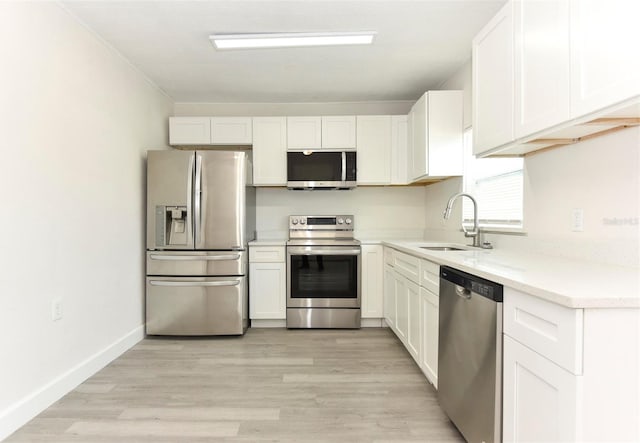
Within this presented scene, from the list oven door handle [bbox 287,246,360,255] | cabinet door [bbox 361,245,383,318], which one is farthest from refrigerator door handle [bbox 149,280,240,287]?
cabinet door [bbox 361,245,383,318]

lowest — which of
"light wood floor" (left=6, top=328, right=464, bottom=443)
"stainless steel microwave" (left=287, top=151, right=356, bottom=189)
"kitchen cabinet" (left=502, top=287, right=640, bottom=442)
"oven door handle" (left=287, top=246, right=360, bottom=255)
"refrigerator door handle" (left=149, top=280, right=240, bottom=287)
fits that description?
"light wood floor" (left=6, top=328, right=464, bottom=443)

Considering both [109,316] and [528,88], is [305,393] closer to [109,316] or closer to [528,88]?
[109,316]

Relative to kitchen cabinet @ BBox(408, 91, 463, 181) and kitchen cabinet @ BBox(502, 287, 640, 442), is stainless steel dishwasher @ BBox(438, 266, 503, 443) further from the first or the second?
kitchen cabinet @ BBox(408, 91, 463, 181)

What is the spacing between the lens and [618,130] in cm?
158

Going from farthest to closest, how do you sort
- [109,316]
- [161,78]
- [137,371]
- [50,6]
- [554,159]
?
[161,78] < [109,316] < [137,371] < [50,6] < [554,159]

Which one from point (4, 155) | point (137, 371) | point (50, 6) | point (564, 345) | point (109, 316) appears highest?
point (50, 6)

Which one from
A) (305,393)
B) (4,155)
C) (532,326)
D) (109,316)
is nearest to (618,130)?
(532,326)

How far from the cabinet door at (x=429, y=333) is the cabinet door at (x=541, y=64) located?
1.07m

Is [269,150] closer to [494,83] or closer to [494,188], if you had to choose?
A: [494,188]

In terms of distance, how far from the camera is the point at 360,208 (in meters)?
4.16

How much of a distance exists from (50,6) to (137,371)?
2.44 m

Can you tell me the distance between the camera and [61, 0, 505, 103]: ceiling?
227cm

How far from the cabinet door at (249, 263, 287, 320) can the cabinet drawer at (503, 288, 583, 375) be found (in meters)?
2.48

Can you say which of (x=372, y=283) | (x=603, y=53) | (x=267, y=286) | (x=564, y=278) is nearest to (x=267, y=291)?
(x=267, y=286)
